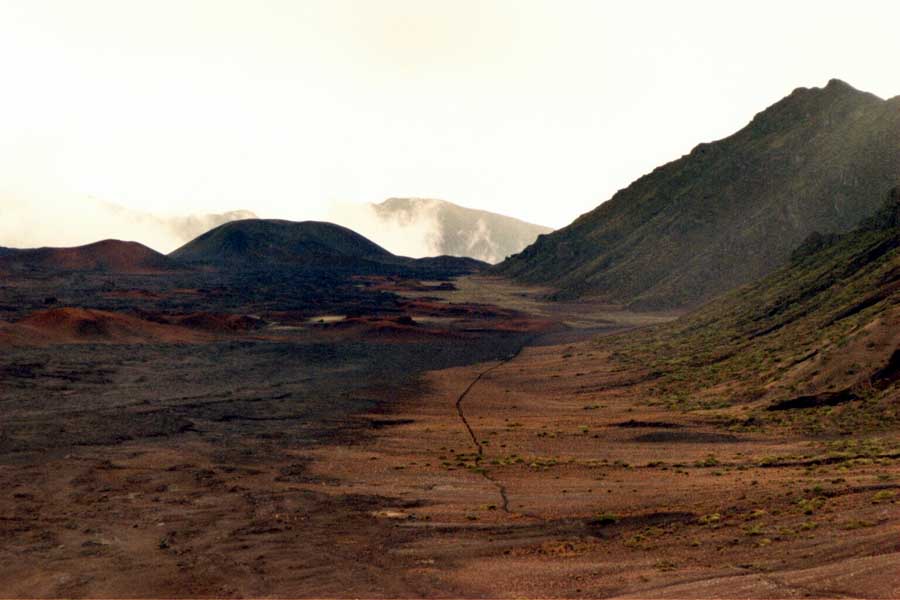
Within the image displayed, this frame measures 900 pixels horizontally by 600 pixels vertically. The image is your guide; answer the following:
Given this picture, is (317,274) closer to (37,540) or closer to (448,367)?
(448,367)

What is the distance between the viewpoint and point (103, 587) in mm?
16688

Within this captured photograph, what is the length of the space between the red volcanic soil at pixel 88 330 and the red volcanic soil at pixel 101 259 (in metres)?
93.2

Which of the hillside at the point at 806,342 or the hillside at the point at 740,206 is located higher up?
the hillside at the point at 740,206

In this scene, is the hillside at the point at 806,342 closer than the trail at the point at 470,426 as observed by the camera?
No

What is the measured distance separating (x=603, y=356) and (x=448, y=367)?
1025 cm

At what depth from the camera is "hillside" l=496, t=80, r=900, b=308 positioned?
10894cm

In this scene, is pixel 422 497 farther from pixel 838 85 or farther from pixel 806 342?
pixel 838 85

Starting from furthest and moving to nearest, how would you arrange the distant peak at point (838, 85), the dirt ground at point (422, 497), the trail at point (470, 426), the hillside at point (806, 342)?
1. the distant peak at point (838, 85)
2. the hillside at point (806, 342)
3. the trail at point (470, 426)
4. the dirt ground at point (422, 497)

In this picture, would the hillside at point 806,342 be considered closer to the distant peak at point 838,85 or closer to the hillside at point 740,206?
the hillside at point 740,206

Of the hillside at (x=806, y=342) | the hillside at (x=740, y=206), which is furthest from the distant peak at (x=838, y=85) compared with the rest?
the hillside at (x=806, y=342)

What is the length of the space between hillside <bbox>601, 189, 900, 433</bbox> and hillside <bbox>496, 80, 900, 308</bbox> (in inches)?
1681

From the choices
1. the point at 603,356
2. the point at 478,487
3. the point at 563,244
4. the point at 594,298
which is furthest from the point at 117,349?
the point at 563,244

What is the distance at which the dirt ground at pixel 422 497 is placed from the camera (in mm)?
16641

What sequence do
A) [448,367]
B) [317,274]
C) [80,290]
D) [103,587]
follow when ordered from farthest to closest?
[317,274] → [80,290] → [448,367] → [103,587]
